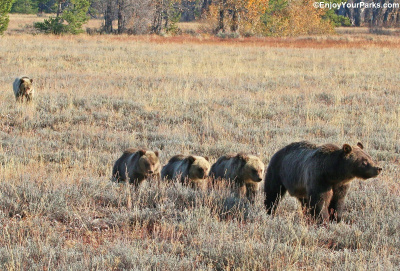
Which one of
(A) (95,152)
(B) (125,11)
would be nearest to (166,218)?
(A) (95,152)

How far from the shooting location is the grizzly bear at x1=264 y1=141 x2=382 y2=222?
4.89m

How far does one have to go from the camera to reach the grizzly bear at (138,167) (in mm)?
7148

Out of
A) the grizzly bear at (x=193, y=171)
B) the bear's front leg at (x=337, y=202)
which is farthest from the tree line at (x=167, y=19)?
the bear's front leg at (x=337, y=202)

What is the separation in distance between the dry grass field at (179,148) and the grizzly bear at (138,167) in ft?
1.14

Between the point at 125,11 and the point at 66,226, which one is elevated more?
the point at 125,11

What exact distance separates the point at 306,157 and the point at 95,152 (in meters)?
4.99

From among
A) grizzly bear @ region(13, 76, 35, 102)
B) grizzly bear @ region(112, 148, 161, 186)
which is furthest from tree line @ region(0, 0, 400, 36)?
grizzly bear @ region(112, 148, 161, 186)

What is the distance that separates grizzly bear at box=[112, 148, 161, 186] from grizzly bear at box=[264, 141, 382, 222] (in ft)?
7.71

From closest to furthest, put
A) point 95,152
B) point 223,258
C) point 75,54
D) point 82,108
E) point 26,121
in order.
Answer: point 223,258, point 95,152, point 26,121, point 82,108, point 75,54

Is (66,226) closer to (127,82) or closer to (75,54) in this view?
(127,82)

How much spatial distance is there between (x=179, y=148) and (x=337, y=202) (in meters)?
4.73

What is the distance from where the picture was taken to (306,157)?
17.3 ft

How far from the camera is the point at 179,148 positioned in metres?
9.45

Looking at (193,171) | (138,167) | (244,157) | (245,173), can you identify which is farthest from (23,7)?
(245,173)
